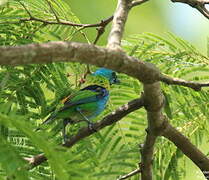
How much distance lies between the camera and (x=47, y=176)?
205cm

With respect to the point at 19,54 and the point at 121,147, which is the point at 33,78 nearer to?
the point at 121,147

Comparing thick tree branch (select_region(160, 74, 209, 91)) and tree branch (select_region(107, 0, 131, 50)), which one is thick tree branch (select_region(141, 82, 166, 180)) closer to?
thick tree branch (select_region(160, 74, 209, 91))

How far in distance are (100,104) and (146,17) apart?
285 cm

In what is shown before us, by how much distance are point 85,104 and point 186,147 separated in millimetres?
989

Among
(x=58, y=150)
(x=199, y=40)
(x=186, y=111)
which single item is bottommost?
(x=58, y=150)

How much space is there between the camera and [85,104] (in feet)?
10.0

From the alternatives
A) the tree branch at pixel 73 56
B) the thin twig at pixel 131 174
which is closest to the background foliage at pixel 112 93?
the thin twig at pixel 131 174

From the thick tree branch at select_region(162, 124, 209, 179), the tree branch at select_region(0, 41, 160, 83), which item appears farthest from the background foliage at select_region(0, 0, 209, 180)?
the tree branch at select_region(0, 41, 160, 83)

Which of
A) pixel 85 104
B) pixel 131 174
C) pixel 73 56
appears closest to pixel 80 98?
pixel 85 104

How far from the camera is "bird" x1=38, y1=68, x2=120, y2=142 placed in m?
2.55

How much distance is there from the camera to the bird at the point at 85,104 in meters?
2.55

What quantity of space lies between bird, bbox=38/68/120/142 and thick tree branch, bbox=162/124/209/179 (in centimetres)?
40

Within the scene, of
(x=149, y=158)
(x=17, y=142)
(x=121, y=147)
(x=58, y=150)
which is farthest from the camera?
(x=121, y=147)

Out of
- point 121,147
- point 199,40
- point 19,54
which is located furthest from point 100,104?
point 199,40
